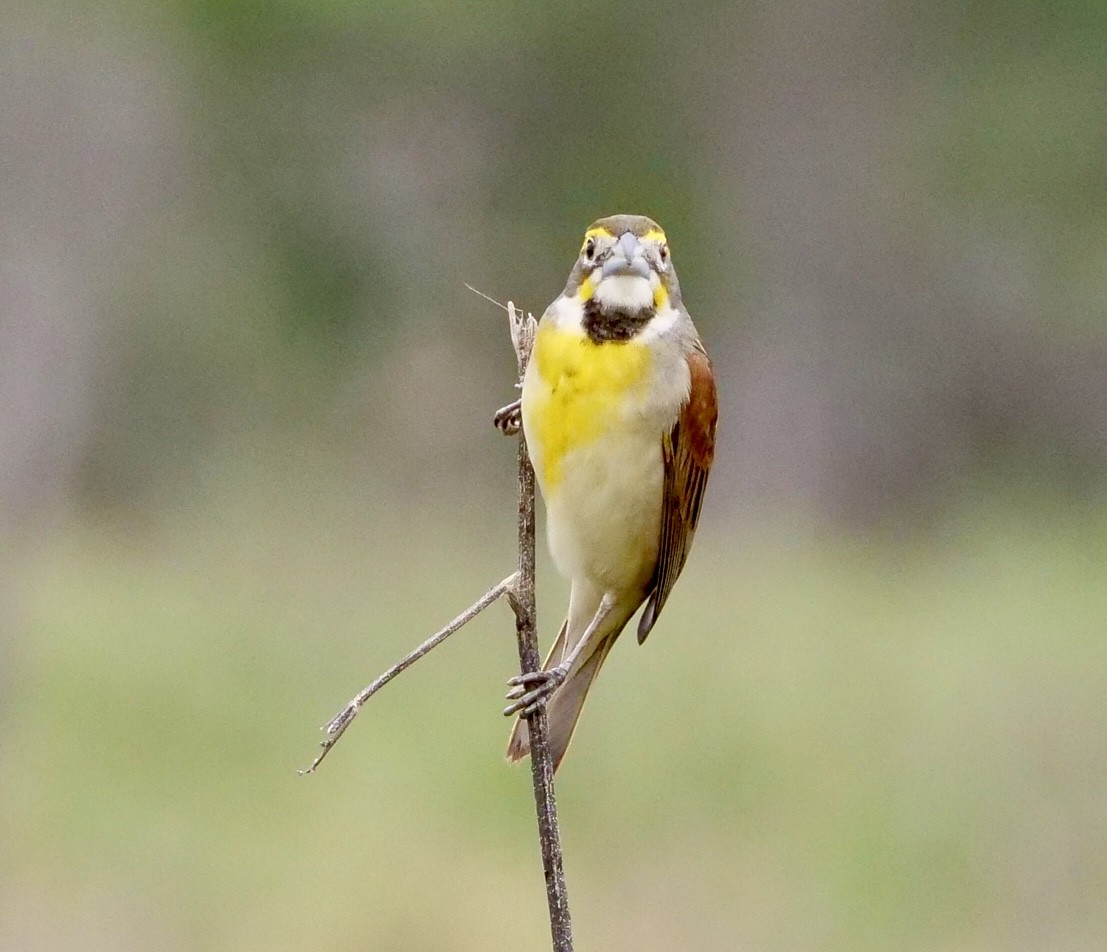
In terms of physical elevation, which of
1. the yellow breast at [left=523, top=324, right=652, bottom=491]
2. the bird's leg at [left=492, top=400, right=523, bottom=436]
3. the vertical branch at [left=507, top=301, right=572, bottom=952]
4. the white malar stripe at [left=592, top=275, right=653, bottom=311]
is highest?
the white malar stripe at [left=592, top=275, right=653, bottom=311]

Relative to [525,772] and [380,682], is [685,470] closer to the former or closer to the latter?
[380,682]

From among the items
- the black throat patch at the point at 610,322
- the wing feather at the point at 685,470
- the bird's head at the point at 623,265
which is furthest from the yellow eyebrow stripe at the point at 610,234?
the wing feather at the point at 685,470

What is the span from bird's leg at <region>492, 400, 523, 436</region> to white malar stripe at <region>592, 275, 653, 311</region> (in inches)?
15.2

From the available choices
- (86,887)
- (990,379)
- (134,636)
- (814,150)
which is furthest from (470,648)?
(990,379)

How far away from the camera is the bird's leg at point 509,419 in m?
3.62

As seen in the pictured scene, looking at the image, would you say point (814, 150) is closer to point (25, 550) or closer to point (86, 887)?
point (25, 550)

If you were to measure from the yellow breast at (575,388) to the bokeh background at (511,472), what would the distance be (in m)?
4.03

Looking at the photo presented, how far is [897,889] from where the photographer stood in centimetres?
720

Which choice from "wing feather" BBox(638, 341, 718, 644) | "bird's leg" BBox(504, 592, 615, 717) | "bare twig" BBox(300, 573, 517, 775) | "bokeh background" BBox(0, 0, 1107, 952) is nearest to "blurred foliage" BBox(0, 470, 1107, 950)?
"bokeh background" BBox(0, 0, 1107, 952)

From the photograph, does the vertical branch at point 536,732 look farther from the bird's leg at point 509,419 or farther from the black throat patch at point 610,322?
the bird's leg at point 509,419

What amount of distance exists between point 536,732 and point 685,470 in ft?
4.08

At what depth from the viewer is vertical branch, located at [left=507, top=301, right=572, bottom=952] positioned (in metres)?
2.03

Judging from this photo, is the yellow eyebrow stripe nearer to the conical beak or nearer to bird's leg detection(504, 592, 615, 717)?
the conical beak

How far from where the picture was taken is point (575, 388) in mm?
3264
